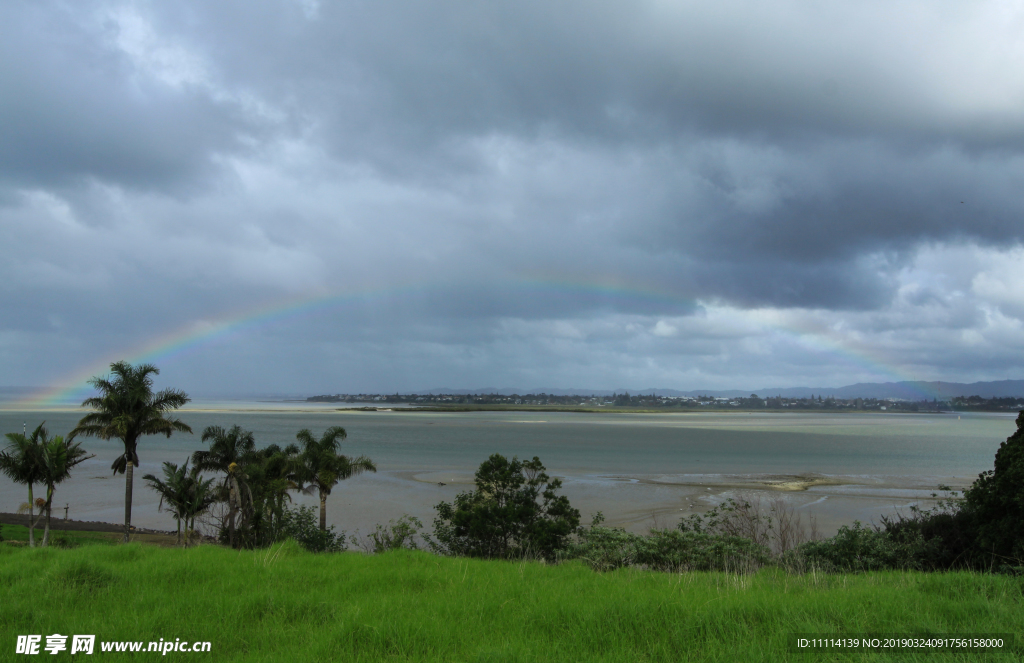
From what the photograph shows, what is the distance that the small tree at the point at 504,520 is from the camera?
23250 mm

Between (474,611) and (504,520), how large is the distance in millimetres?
17850

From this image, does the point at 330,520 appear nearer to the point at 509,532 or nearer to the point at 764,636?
the point at 509,532

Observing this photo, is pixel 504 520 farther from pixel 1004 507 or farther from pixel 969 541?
pixel 1004 507

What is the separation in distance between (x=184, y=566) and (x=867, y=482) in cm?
5648

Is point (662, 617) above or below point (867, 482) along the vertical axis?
above

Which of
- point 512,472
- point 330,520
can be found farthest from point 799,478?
point 330,520

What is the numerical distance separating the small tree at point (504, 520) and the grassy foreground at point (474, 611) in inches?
577

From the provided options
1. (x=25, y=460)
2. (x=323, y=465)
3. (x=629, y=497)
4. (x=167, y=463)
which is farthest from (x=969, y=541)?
(x=25, y=460)

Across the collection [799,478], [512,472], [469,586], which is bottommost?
[799,478]

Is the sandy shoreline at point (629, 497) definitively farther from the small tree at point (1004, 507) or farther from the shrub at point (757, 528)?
the small tree at point (1004, 507)

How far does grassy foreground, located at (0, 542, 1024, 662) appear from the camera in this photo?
18.1ft

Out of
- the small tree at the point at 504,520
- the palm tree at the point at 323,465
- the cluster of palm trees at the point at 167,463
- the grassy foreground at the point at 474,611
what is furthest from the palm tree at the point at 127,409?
the grassy foreground at the point at 474,611

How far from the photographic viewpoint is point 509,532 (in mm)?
24031

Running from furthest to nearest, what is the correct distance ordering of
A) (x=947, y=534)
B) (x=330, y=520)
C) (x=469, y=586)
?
1. (x=330, y=520)
2. (x=947, y=534)
3. (x=469, y=586)
